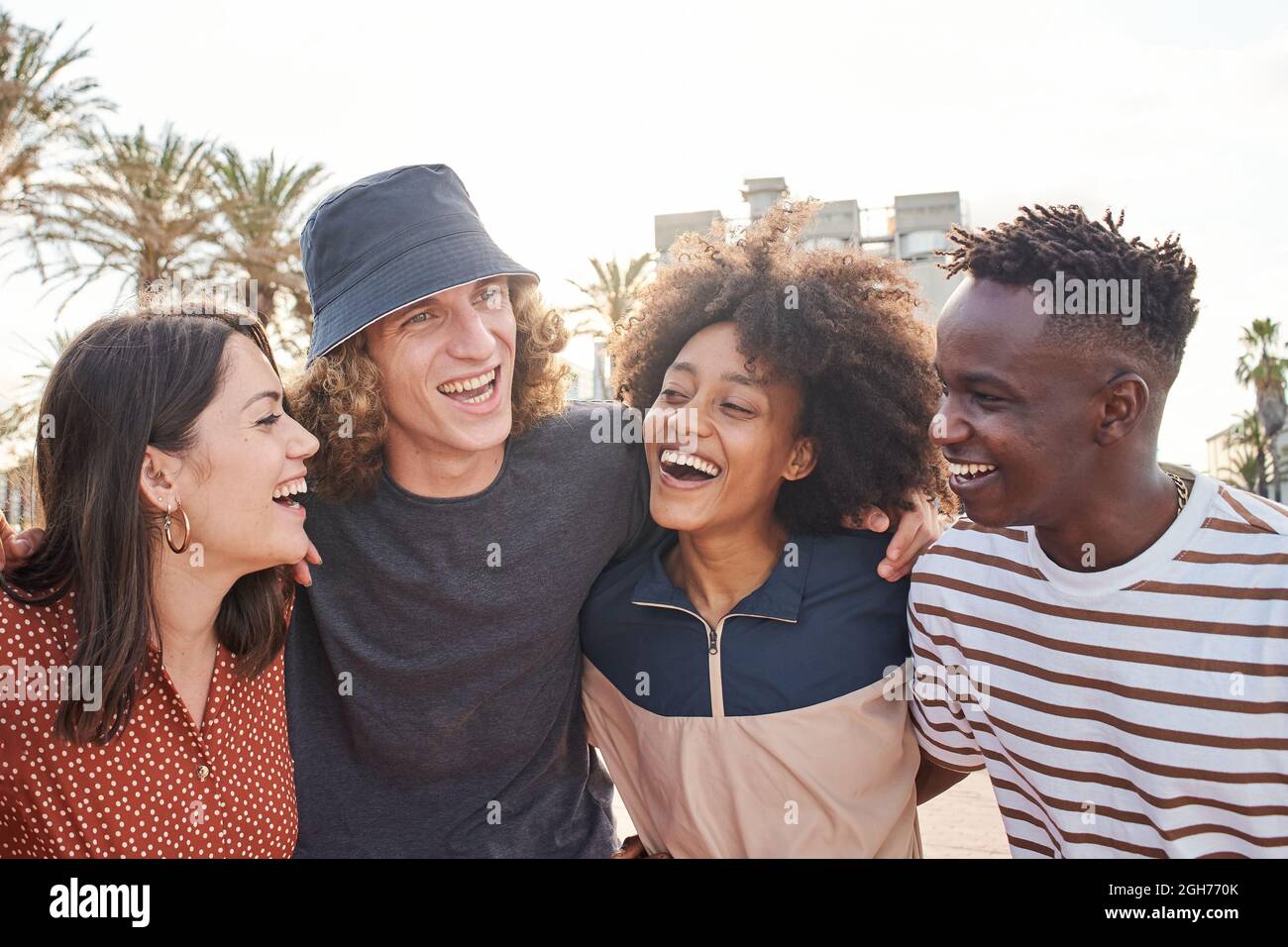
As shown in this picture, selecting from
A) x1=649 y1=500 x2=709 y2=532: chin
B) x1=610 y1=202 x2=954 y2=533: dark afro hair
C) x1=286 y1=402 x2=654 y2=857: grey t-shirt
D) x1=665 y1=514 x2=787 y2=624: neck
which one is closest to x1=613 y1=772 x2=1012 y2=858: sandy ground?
x1=286 y1=402 x2=654 y2=857: grey t-shirt

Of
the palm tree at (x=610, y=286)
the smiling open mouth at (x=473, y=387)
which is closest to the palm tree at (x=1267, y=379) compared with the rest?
the palm tree at (x=610, y=286)

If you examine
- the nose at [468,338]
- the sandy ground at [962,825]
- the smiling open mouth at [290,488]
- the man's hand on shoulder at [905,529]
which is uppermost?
the nose at [468,338]

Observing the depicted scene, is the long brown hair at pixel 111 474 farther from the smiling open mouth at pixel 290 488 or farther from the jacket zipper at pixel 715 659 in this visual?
the jacket zipper at pixel 715 659

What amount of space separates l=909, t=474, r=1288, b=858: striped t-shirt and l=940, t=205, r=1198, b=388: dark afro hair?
1.29 feet

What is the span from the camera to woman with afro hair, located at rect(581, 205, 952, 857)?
3307 millimetres

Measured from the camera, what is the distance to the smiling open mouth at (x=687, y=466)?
3.47 meters

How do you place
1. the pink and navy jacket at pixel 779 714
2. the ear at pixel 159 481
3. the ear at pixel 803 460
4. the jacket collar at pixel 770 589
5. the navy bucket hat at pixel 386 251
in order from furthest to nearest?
the ear at pixel 803 460 → the navy bucket hat at pixel 386 251 → the jacket collar at pixel 770 589 → the pink and navy jacket at pixel 779 714 → the ear at pixel 159 481

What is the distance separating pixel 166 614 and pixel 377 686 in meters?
0.72

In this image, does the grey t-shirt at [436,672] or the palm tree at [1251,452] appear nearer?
the grey t-shirt at [436,672]

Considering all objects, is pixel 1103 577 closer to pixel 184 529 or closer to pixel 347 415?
pixel 347 415

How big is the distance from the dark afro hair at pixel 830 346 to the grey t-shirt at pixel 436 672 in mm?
853

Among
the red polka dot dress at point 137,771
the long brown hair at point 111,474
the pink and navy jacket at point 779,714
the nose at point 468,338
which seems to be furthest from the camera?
the nose at point 468,338

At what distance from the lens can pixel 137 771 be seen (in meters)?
2.93
